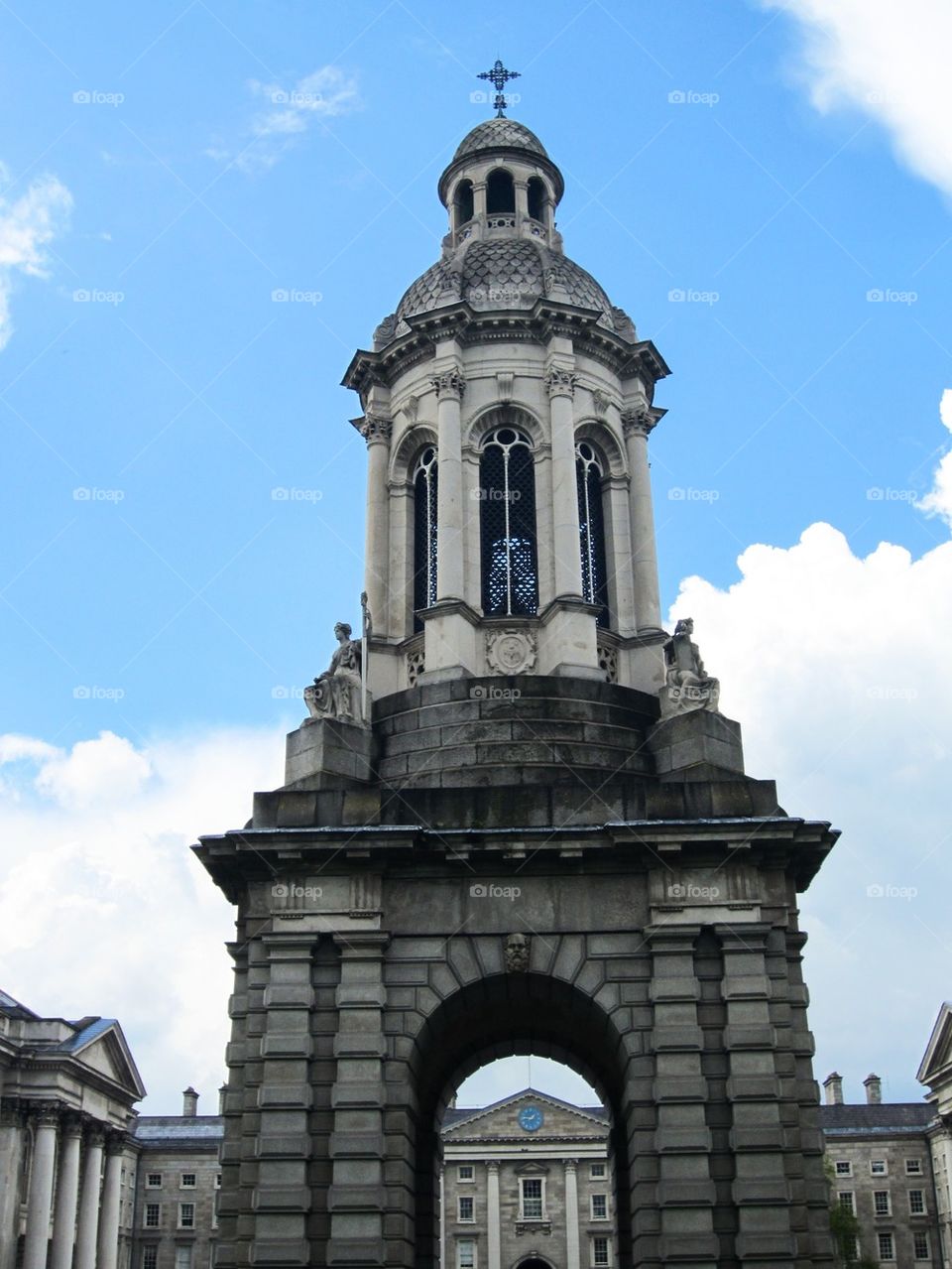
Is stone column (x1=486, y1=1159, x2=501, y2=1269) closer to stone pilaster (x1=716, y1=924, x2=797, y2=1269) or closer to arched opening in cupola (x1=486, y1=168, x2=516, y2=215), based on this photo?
arched opening in cupola (x1=486, y1=168, x2=516, y2=215)

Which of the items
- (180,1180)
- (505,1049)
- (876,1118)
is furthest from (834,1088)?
(505,1049)

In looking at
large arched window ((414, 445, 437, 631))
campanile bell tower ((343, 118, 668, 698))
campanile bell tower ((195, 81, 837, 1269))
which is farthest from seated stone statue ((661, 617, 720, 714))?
large arched window ((414, 445, 437, 631))

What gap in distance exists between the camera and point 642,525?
32406 mm

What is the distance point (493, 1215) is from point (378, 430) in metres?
83.2

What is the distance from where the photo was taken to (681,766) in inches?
1040

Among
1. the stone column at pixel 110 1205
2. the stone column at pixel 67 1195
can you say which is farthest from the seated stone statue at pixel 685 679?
the stone column at pixel 110 1205

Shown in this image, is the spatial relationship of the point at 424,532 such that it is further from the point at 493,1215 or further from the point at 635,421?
the point at 493,1215

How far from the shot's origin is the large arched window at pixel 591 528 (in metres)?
31.5

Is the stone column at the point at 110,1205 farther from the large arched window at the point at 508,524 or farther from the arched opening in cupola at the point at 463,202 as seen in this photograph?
the arched opening in cupola at the point at 463,202

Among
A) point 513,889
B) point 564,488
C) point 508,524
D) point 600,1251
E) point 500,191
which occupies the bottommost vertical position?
point 600,1251

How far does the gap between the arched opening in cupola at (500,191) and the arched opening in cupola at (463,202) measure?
577 millimetres

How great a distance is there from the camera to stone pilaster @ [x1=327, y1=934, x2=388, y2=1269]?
2236cm

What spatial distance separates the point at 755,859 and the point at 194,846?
10.1 meters

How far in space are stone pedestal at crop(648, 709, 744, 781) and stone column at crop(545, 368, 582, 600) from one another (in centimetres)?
405
